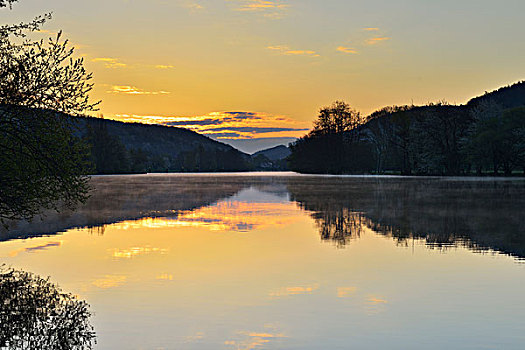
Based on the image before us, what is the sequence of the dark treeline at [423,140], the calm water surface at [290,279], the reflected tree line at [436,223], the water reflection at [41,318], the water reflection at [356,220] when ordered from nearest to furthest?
the water reflection at [41,318] < the calm water surface at [290,279] < the reflected tree line at [436,223] < the water reflection at [356,220] < the dark treeline at [423,140]

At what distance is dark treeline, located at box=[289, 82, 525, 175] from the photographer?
368 ft

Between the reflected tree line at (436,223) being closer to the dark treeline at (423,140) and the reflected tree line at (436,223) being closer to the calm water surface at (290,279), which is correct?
the calm water surface at (290,279)

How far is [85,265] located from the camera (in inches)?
679

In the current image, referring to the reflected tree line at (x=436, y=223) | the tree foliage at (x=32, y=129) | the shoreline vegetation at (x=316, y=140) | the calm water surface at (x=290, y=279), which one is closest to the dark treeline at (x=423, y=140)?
the shoreline vegetation at (x=316, y=140)

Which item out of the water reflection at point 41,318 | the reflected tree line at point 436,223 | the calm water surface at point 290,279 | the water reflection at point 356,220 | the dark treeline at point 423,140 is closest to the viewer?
the water reflection at point 41,318

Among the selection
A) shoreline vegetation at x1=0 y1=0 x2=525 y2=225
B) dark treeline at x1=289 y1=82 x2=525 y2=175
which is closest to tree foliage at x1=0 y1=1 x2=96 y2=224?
shoreline vegetation at x1=0 y1=0 x2=525 y2=225

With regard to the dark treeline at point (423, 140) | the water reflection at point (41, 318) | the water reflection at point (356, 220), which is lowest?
the water reflection at point (41, 318)

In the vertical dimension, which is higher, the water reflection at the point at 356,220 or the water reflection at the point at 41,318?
the water reflection at the point at 356,220

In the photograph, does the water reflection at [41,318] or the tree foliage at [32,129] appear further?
the tree foliage at [32,129]

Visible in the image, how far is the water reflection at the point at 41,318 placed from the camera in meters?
9.62

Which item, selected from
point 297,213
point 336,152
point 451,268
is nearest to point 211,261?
point 451,268

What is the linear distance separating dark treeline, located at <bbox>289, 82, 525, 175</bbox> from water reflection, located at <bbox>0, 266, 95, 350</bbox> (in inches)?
4140

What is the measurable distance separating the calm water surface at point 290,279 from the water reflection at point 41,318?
0.41m

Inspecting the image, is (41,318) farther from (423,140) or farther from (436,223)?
(423,140)
